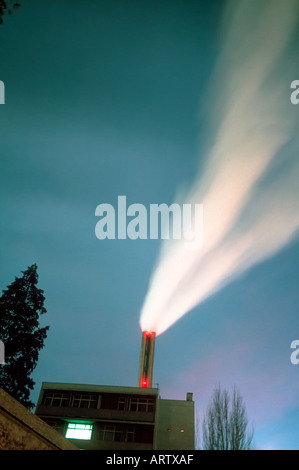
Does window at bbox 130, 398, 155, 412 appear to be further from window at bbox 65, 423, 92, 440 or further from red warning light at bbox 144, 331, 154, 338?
red warning light at bbox 144, 331, 154, 338

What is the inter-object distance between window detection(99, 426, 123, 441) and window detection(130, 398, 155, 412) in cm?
266

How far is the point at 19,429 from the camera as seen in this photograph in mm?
5305

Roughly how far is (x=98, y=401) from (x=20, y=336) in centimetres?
1389

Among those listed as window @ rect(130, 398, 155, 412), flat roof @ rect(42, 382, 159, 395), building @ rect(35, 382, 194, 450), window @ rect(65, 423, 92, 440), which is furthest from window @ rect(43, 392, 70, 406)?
window @ rect(130, 398, 155, 412)

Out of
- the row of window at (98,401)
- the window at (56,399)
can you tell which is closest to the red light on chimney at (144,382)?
the row of window at (98,401)

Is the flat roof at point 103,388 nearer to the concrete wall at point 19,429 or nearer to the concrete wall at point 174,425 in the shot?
the concrete wall at point 174,425

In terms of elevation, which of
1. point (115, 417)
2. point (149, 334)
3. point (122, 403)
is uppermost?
point (149, 334)

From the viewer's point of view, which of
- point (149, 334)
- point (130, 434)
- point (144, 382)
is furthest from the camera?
point (149, 334)

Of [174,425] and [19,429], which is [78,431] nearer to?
[174,425]

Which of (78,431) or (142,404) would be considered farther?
(142,404)

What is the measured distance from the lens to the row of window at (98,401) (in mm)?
38688

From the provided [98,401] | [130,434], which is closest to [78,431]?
[98,401]

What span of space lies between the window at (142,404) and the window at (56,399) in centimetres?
799
